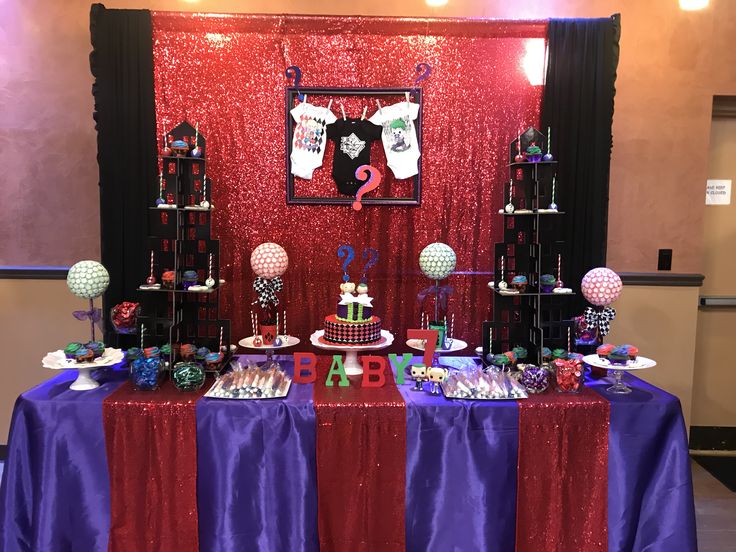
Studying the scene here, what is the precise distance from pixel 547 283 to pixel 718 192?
1.79 metres

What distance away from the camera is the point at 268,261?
8.23 feet

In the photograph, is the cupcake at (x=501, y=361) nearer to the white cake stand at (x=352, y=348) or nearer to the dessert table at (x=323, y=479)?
the dessert table at (x=323, y=479)

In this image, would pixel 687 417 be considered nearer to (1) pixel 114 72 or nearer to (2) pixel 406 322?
(2) pixel 406 322

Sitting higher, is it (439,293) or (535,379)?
(439,293)

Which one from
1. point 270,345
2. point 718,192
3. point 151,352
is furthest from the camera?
point 718,192

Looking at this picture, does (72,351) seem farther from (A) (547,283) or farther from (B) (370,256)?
(A) (547,283)

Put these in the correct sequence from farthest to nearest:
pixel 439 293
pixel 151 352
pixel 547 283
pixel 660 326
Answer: pixel 660 326
pixel 439 293
pixel 547 283
pixel 151 352

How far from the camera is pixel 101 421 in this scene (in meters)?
2.05

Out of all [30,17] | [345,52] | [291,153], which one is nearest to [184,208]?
[291,153]

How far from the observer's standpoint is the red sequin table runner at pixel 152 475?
204cm

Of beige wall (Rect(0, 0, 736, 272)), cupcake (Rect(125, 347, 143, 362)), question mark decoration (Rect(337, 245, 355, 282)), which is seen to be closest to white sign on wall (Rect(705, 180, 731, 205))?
beige wall (Rect(0, 0, 736, 272))

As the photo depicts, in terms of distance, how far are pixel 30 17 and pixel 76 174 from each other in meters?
0.85

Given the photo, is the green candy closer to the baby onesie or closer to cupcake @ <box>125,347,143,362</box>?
cupcake @ <box>125,347,143,362</box>

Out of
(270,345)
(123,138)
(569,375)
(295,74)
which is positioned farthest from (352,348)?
(123,138)
